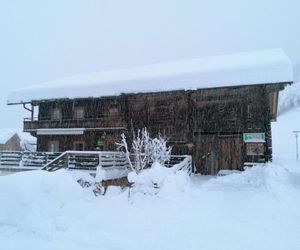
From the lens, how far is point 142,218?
920cm

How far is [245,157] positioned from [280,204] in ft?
28.8

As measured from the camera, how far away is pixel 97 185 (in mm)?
13969

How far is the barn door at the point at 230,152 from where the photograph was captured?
1961cm

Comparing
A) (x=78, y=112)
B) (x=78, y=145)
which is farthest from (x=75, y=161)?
(x=78, y=112)

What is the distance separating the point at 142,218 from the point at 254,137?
11703 millimetres

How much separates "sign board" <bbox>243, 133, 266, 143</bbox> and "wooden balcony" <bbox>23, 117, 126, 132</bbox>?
771 cm

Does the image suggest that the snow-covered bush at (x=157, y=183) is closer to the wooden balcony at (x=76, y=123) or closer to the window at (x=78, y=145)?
the wooden balcony at (x=76, y=123)

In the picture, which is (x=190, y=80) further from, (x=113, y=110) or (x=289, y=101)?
(x=289, y=101)

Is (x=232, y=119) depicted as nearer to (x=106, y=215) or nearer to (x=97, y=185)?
(x=97, y=185)

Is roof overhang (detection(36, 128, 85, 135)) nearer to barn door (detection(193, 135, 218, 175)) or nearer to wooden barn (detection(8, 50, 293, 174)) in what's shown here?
wooden barn (detection(8, 50, 293, 174))

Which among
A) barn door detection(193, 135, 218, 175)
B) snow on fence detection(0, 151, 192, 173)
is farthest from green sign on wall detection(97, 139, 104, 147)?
barn door detection(193, 135, 218, 175)

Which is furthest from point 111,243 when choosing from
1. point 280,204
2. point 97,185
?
point 97,185

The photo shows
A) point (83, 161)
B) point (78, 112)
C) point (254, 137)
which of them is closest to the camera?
point (83, 161)

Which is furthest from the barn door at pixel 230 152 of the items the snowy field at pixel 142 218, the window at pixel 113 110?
the window at pixel 113 110
